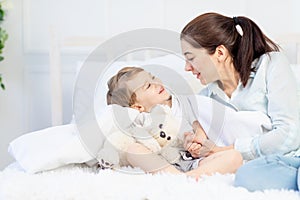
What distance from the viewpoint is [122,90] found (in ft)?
4.89

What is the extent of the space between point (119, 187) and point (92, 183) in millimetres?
72

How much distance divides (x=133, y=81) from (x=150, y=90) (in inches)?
2.3

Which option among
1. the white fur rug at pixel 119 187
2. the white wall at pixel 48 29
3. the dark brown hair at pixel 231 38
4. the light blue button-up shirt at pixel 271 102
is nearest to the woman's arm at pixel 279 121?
the light blue button-up shirt at pixel 271 102

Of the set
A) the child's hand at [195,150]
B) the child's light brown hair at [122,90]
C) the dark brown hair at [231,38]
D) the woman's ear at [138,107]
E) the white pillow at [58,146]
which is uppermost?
the dark brown hair at [231,38]

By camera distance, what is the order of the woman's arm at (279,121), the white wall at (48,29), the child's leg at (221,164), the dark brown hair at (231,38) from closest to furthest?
the child's leg at (221,164), the woman's arm at (279,121), the dark brown hair at (231,38), the white wall at (48,29)

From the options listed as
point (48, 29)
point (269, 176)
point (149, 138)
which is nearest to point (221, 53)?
point (149, 138)

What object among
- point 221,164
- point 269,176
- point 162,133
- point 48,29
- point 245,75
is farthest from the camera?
point 48,29

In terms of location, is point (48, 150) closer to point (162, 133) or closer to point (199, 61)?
point (162, 133)

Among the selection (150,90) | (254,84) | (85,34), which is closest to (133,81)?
(150,90)

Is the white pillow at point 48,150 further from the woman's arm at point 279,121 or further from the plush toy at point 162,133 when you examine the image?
the woman's arm at point 279,121

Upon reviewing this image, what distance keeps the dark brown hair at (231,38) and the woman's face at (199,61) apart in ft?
0.05

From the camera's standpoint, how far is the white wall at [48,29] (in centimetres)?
213

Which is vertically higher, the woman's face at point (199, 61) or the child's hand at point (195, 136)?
the woman's face at point (199, 61)

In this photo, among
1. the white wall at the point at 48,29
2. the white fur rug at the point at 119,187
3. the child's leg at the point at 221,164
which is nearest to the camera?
the white fur rug at the point at 119,187
